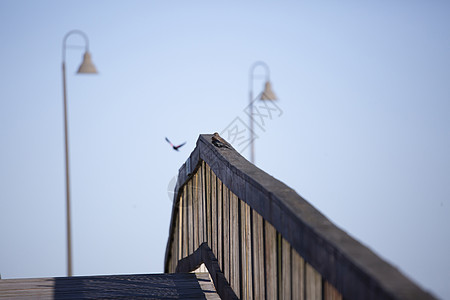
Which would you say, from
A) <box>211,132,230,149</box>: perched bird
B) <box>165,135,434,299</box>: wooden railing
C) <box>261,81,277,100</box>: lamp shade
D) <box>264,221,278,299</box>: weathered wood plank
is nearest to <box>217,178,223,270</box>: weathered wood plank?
<box>165,135,434,299</box>: wooden railing

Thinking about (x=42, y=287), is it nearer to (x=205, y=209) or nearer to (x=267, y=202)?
(x=205, y=209)

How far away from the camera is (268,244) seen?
3.32 metres

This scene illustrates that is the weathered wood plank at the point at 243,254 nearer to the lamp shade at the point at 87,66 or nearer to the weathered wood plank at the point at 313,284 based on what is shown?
the weathered wood plank at the point at 313,284

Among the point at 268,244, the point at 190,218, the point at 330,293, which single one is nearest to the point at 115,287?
the point at 190,218

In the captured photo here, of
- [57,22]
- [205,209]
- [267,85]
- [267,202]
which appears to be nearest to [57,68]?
[57,22]

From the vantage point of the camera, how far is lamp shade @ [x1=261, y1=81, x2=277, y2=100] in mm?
15492

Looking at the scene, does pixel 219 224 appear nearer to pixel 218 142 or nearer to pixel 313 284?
pixel 218 142

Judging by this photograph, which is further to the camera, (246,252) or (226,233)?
(226,233)

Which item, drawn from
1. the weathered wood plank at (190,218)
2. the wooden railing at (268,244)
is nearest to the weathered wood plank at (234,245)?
the wooden railing at (268,244)

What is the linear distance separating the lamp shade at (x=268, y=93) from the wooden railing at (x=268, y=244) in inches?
367

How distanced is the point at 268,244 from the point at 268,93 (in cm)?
1242

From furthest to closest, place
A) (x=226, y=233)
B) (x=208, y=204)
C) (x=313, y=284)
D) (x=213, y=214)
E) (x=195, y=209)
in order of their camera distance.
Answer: (x=195, y=209) → (x=208, y=204) → (x=213, y=214) → (x=226, y=233) → (x=313, y=284)

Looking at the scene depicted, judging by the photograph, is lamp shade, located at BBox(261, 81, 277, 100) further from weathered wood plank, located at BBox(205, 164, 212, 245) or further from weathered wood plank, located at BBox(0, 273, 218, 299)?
weathered wood plank, located at BBox(0, 273, 218, 299)

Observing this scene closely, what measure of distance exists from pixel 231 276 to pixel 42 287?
4.71 feet
